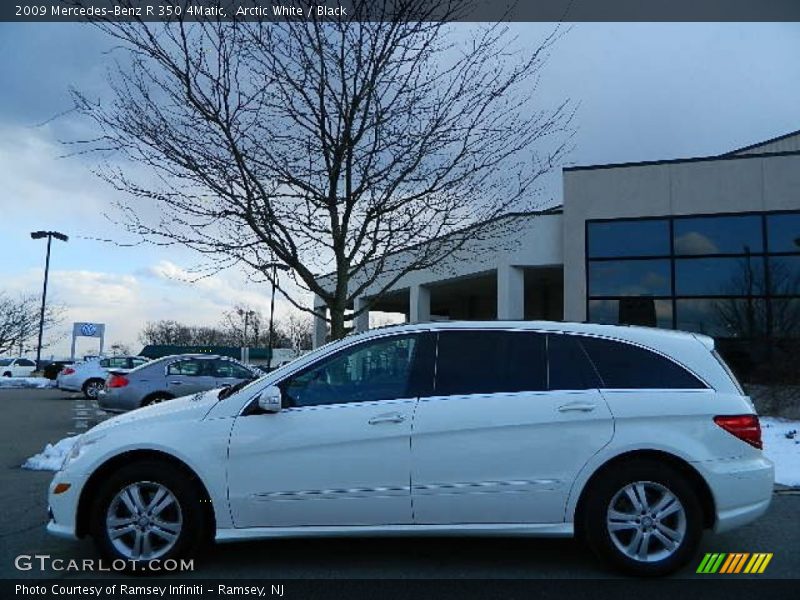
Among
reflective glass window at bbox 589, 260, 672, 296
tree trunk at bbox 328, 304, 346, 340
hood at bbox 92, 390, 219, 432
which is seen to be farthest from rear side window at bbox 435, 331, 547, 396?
reflective glass window at bbox 589, 260, 672, 296

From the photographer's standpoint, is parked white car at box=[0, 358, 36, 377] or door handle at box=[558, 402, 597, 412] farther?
parked white car at box=[0, 358, 36, 377]

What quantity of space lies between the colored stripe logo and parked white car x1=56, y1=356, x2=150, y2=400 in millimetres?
20675

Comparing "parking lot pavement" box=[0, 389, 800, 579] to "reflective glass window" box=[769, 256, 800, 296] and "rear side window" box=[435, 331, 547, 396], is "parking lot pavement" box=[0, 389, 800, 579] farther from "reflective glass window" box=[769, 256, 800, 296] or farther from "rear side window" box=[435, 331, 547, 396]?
"reflective glass window" box=[769, 256, 800, 296]

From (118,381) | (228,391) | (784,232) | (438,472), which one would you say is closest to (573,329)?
(438,472)

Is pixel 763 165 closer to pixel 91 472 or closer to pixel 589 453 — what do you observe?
pixel 589 453

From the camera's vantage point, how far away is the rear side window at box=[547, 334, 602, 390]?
4.86 m

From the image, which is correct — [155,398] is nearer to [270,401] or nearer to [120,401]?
[120,401]

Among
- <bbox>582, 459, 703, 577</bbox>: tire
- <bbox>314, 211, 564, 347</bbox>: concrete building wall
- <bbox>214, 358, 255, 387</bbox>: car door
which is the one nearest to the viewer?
<bbox>582, 459, 703, 577</bbox>: tire

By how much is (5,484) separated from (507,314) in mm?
15005

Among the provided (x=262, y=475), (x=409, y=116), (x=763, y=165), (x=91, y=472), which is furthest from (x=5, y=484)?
(x=763, y=165)

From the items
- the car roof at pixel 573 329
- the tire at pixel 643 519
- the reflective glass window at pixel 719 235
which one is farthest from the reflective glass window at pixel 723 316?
the tire at pixel 643 519

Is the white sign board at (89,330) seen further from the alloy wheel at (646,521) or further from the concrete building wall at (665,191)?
the alloy wheel at (646,521)

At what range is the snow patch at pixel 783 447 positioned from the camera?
7.87 metres

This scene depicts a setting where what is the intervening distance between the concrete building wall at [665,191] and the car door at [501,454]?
14.3 m
